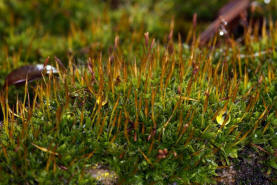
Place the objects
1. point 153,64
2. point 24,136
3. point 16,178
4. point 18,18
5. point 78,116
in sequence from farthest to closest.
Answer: point 18,18 < point 153,64 < point 78,116 < point 24,136 < point 16,178

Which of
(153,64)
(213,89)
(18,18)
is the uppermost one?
(18,18)

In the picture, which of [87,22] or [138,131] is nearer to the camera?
[138,131]

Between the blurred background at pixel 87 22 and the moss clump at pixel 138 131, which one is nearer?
the moss clump at pixel 138 131

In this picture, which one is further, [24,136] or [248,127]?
[248,127]

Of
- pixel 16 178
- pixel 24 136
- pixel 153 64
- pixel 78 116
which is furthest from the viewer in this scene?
pixel 153 64

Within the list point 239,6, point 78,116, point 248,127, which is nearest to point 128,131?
point 78,116

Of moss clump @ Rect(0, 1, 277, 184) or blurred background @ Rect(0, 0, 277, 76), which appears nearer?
moss clump @ Rect(0, 1, 277, 184)

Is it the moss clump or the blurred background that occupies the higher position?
the blurred background

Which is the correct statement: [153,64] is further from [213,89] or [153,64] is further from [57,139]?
[57,139]

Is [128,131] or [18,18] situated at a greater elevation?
[18,18]

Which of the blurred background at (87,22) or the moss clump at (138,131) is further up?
the blurred background at (87,22)

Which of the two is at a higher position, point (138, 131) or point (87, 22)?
point (87, 22)
